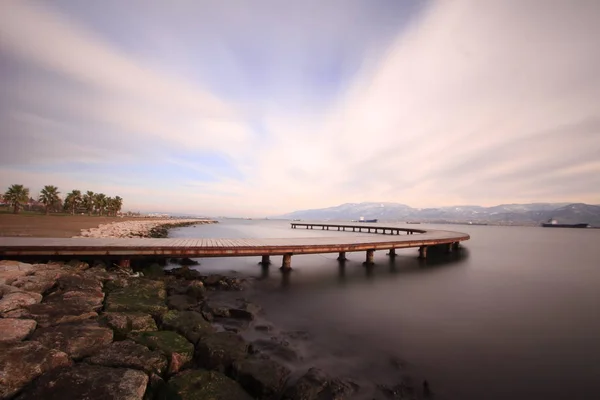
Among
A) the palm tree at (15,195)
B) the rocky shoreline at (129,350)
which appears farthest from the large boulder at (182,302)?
the palm tree at (15,195)

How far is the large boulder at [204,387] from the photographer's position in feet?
14.8

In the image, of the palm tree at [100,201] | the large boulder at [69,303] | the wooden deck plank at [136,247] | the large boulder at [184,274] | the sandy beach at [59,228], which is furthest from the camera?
the palm tree at [100,201]

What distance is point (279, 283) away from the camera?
48.4ft

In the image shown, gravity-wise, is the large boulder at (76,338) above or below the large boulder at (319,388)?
above

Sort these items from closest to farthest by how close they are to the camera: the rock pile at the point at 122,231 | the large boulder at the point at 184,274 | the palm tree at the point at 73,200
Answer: the large boulder at the point at 184,274 → the rock pile at the point at 122,231 → the palm tree at the point at 73,200

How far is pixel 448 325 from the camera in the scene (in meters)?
10.1

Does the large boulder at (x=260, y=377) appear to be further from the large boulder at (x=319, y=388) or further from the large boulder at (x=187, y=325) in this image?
the large boulder at (x=187, y=325)

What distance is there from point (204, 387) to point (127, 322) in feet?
10.4

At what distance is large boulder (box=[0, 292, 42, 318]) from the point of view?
614 cm

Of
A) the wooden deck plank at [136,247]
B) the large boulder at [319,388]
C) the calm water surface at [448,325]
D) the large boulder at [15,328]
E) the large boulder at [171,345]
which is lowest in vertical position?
the calm water surface at [448,325]

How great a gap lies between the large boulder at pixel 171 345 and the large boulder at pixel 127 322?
270mm

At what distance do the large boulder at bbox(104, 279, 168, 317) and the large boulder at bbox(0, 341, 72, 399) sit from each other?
2857mm

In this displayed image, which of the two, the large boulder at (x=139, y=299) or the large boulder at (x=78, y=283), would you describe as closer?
the large boulder at (x=139, y=299)

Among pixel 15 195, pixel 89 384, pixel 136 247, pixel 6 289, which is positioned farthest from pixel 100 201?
pixel 89 384
